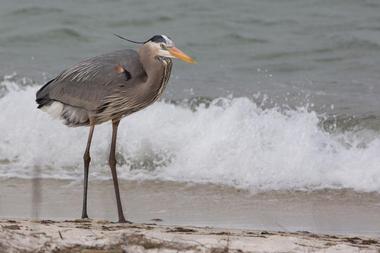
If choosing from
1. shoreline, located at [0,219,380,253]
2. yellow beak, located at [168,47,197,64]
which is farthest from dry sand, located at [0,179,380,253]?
yellow beak, located at [168,47,197,64]

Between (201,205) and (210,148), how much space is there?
5.56 ft

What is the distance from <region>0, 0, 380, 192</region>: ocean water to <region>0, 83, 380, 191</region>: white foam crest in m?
0.01

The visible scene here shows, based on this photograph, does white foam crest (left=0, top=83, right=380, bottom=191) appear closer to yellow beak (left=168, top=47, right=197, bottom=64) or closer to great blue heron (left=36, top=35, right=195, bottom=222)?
great blue heron (left=36, top=35, right=195, bottom=222)

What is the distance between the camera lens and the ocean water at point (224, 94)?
840 cm

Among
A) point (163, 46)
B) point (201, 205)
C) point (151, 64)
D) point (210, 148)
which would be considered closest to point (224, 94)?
point (210, 148)

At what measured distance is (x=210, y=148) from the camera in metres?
8.81

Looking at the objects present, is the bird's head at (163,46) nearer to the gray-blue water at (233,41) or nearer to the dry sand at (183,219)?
the dry sand at (183,219)

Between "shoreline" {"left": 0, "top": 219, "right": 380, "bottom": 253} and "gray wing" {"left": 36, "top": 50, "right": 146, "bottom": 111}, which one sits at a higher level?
"gray wing" {"left": 36, "top": 50, "right": 146, "bottom": 111}

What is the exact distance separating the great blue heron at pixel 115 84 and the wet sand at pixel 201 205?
1.96ft

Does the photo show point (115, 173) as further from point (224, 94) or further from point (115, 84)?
point (224, 94)

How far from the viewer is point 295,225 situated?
21.0 ft

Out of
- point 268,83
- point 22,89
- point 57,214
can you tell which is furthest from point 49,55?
point 57,214

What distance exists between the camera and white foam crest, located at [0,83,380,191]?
26.5ft

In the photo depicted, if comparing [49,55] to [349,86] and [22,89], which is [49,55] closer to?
[22,89]
